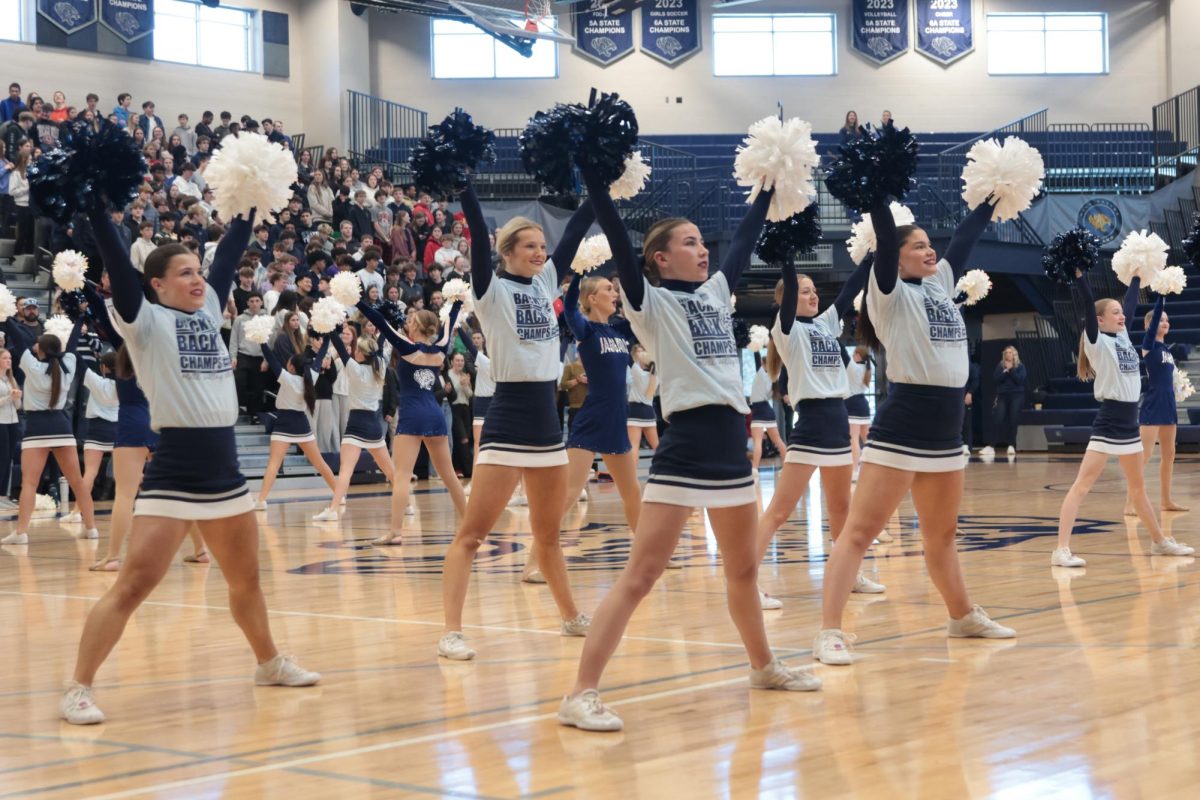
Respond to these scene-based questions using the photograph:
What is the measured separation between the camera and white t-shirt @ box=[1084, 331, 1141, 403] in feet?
27.0

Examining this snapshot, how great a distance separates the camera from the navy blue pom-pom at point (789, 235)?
538 cm

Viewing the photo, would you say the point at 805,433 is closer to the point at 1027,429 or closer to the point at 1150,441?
the point at 1150,441

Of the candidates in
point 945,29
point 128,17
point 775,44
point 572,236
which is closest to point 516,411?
point 572,236

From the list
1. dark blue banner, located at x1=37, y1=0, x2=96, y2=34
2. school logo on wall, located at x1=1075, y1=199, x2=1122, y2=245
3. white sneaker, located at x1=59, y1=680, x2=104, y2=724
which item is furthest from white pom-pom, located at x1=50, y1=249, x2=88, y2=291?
school logo on wall, located at x1=1075, y1=199, x2=1122, y2=245

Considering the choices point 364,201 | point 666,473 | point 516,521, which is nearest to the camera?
point 666,473

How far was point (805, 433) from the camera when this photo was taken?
6441mm

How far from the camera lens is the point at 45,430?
10570mm

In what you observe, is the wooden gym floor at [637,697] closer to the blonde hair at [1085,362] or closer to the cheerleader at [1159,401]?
the blonde hair at [1085,362]

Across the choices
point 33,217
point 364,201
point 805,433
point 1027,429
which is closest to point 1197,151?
point 1027,429

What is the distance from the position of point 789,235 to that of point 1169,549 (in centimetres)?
385

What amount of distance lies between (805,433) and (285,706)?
290 centimetres

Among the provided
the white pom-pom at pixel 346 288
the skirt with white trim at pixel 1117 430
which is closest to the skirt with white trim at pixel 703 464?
the skirt with white trim at pixel 1117 430

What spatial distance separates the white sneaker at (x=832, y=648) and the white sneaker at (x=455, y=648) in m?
1.28

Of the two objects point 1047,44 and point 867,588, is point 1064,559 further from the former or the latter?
point 1047,44
